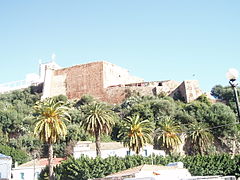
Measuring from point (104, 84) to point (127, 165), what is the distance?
4594 cm

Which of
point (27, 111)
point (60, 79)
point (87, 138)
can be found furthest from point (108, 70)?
point (87, 138)

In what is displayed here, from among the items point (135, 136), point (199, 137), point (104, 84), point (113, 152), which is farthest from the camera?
point (104, 84)

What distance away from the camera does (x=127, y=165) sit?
4459 cm

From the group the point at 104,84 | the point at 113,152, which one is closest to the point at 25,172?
the point at 113,152

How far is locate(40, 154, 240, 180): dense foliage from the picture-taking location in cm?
4253

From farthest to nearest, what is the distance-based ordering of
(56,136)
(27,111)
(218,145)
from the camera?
1. (27,111)
2. (218,145)
3. (56,136)

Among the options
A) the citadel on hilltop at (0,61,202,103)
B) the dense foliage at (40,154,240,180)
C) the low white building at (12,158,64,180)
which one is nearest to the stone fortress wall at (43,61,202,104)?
the citadel on hilltop at (0,61,202,103)

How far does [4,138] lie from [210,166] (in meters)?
44.7

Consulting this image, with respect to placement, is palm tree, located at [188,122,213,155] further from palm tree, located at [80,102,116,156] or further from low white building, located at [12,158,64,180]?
low white building, located at [12,158,64,180]

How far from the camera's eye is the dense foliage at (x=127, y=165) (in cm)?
4253

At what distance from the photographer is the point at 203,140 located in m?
54.9

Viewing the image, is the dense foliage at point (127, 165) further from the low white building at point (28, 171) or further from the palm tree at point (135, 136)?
the low white building at point (28, 171)

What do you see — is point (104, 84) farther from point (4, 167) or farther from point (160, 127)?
point (4, 167)

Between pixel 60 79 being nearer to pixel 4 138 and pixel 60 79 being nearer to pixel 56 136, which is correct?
pixel 4 138
